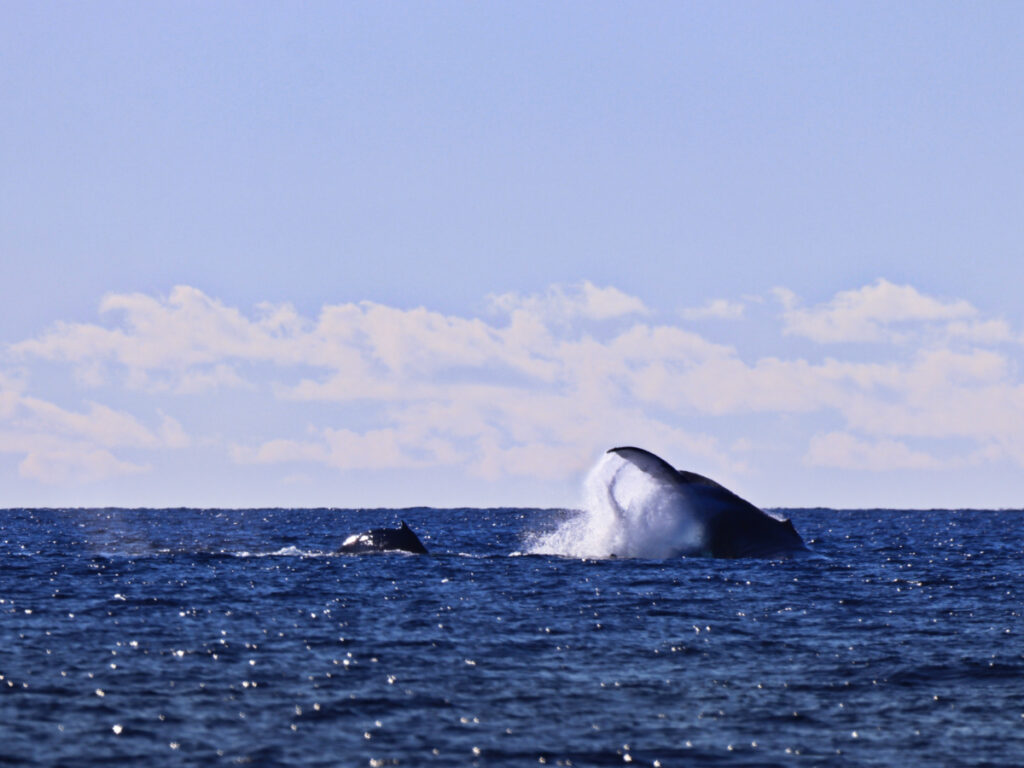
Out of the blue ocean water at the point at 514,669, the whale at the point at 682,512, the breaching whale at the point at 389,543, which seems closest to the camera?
the blue ocean water at the point at 514,669

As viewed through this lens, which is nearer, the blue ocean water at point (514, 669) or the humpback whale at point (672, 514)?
the blue ocean water at point (514, 669)

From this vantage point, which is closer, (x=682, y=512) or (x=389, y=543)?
(x=682, y=512)

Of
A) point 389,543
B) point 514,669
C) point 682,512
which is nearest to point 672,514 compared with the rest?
point 682,512

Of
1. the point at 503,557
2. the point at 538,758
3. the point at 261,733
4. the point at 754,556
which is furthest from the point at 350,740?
the point at 503,557

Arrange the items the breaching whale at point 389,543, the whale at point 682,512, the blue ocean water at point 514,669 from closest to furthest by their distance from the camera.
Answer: the blue ocean water at point 514,669 < the whale at point 682,512 < the breaching whale at point 389,543

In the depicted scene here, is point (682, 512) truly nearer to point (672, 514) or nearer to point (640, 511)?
point (672, 514)

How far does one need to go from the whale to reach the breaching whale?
40.5 ft

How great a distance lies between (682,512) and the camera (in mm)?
37000

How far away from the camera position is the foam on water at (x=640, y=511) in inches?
1430

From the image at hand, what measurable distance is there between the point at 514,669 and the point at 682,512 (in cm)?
1662

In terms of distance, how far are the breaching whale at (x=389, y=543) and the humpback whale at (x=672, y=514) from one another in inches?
423

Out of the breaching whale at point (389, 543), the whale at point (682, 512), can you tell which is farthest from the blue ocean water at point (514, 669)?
the breaching whale at point (389, 543)

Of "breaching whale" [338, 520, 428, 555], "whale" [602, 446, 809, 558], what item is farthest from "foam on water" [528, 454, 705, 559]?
"breaching whale" [338, 520, 428, 555]

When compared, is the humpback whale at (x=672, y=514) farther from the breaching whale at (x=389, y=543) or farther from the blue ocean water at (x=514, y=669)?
the breaching whale at (x=389, y=543)
